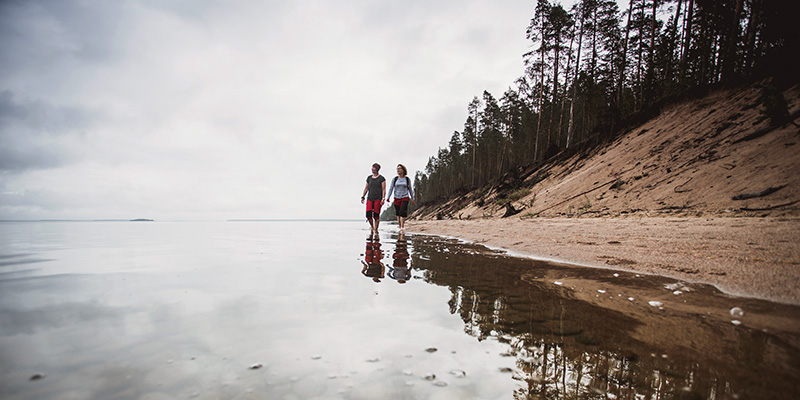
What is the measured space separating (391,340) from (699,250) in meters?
4.33

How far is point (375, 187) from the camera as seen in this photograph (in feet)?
35.0

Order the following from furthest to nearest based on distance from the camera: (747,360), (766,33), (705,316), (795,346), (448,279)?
(766,33) → (448,279) → (705,316) → (795,346) → (747,360)

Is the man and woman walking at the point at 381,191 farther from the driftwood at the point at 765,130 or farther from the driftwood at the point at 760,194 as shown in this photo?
the driftwood at the point at 765,130

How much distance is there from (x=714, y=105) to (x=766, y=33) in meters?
8.79

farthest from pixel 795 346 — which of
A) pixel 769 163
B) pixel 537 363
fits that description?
pixel 769 163

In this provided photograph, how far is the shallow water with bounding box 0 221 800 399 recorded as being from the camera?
50.4 inches

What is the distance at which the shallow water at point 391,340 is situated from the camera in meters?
1.28

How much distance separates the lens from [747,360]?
1426mm

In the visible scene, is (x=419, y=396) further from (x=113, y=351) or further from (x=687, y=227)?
(x=687, y=227)

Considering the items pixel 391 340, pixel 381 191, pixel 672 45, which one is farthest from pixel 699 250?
pixel 672 45

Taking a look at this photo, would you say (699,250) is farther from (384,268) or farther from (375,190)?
(375,190)

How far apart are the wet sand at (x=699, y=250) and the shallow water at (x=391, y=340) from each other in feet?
1.24

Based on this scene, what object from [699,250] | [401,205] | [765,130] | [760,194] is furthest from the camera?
[401,205]

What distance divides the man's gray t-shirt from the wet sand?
5.05m
